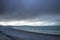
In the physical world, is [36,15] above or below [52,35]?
above

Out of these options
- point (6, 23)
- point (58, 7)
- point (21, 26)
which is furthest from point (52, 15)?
point (6, 23)

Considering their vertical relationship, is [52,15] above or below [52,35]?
above

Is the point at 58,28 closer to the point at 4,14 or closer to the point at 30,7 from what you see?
the point at 30,7

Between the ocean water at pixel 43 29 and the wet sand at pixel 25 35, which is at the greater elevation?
the ocean water at pixel 43 29

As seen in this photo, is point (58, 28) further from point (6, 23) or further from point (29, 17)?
point (6, 23)

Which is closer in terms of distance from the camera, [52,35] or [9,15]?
[52,35]

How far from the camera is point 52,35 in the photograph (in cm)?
67

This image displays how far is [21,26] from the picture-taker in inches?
30.2

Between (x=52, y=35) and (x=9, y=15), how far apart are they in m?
0.35

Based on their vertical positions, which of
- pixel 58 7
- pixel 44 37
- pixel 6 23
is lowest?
pixel 44 37

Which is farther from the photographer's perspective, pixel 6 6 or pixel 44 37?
pixel 6 6

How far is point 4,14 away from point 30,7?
0.67 ft

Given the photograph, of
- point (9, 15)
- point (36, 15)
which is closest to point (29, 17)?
point (36, 15)

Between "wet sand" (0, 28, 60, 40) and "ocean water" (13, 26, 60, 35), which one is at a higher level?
"ocean water" (13, 26, 60, 35)
